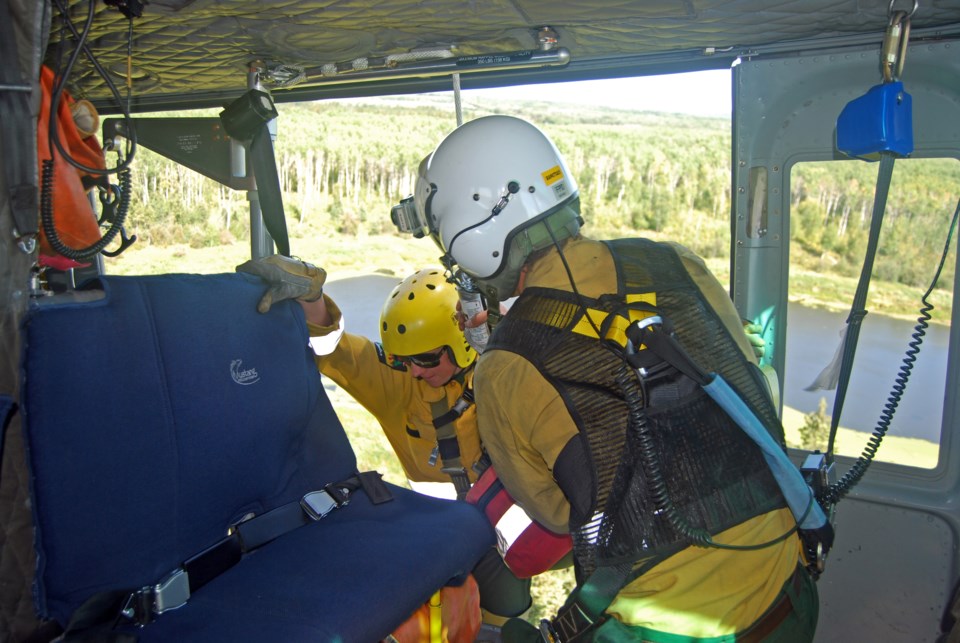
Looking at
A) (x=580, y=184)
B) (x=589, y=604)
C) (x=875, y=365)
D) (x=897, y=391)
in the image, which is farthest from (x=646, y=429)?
(x=875, y=365)

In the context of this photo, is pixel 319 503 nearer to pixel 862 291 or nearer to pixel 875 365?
pixel 862 291

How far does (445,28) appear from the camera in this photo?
2.39m

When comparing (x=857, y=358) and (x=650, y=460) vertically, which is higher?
(x=650, y=460)

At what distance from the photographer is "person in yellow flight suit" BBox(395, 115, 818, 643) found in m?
1.50

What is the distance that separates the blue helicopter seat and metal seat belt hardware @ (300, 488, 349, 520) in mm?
19

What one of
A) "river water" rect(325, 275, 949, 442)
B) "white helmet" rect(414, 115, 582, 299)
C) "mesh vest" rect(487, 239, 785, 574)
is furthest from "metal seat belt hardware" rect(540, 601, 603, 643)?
"river water" rect(325, 275, 949, 442)

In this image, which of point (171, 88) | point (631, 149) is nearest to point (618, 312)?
point (171, 88)

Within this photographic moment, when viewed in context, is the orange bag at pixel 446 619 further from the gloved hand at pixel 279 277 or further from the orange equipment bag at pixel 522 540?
the gloved hand at pixel 279 277

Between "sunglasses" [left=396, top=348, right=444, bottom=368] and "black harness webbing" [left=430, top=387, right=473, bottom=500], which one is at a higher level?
"sunglasses" [left=396, top=348, right=444, bottom=368]

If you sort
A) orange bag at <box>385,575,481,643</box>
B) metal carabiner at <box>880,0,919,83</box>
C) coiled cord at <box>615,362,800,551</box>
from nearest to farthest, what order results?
coiled cord at <box>615,362,800,551</box> → orange bag at <box>385,575,481,643</box> → metal carabiner at <box>880,0,919,83</box>

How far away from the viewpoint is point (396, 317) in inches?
122

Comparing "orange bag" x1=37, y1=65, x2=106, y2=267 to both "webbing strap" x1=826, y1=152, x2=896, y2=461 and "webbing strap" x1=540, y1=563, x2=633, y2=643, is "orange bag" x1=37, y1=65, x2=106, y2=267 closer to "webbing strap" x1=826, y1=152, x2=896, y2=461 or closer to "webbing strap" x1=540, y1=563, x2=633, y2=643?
"webbing strap" x1=540, y1=563, x2=633, y2=643

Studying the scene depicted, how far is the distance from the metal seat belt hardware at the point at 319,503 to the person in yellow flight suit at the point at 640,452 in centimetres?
49

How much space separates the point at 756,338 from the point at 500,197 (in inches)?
54.3
